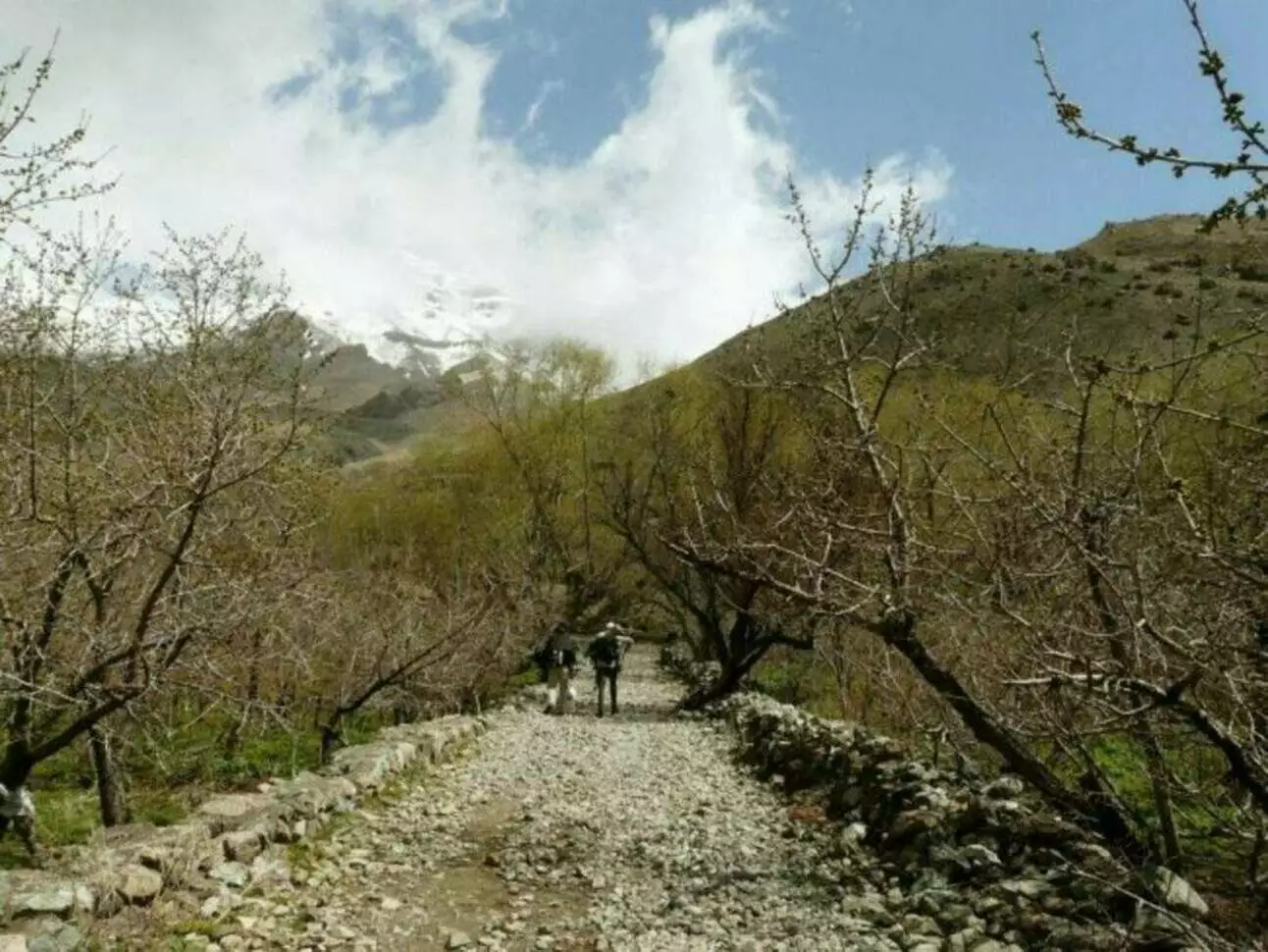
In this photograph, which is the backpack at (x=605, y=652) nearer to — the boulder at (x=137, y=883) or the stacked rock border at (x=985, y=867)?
the stacked rock border at (x=985, y=867)

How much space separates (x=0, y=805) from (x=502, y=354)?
26.7 metres

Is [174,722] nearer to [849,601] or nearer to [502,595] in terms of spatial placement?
[502,595]

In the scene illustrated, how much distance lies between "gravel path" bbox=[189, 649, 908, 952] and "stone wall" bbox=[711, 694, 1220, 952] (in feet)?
1.08

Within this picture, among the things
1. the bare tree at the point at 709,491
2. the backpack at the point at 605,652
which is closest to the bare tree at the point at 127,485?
the bare tree at the point at 709,491

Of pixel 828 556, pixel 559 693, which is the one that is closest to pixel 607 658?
pixel 559 693

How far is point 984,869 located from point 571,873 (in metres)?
3.15

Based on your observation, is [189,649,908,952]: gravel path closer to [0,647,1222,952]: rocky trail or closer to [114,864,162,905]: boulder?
[0,647,1222,952]: rocky trail

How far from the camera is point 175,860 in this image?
618cm

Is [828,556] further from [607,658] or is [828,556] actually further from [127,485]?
[607,658]

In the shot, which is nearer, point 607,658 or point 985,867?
point 985,867

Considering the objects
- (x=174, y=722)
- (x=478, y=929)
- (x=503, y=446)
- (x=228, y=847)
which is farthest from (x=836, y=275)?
(x=503, y=446)

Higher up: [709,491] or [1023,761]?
[709,491]

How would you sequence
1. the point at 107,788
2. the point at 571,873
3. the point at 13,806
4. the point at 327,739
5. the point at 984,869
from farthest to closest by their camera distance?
the point at 327,739
the point at 107,788
the point at 571,873
the point at 13,806
the point at 984,869

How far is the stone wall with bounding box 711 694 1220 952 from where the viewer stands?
4.95 meters
